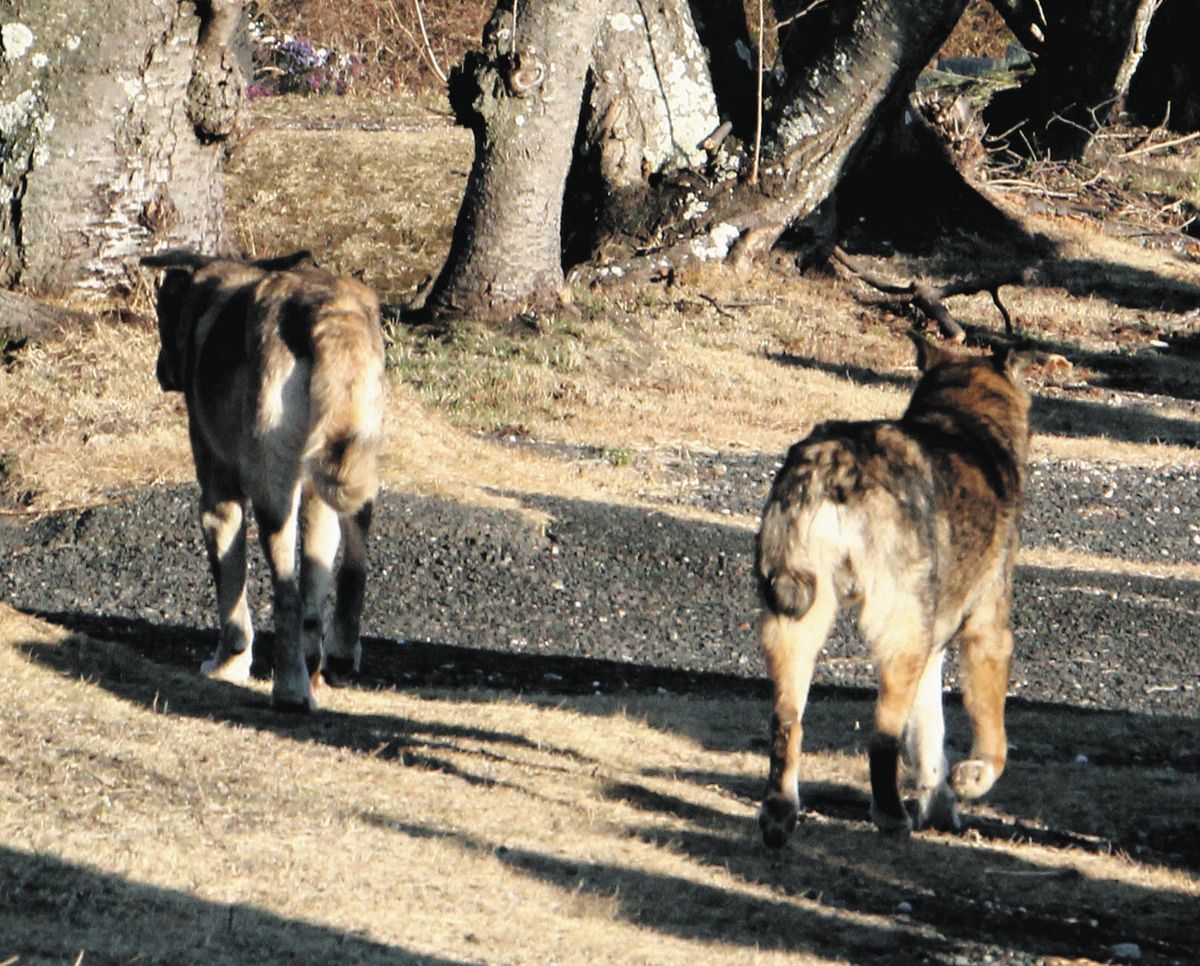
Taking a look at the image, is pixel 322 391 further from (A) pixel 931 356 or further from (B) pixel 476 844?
(A) pixel 931 356

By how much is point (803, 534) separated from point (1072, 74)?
829 inches

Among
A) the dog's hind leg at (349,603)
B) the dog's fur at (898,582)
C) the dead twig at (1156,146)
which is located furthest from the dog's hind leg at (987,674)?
the dead twig at (1156,146)

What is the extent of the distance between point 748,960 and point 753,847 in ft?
3.86

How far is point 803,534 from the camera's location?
6059mm

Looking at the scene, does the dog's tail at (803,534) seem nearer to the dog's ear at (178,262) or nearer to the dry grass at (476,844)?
the dry grass at (476,844)

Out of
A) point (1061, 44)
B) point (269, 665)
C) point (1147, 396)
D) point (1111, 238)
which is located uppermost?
point (1061, 44)

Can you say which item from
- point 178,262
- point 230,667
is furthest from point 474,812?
point 178,262

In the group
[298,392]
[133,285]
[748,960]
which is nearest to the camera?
[748,960]

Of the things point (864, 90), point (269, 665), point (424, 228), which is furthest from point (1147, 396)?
point (269, 665)

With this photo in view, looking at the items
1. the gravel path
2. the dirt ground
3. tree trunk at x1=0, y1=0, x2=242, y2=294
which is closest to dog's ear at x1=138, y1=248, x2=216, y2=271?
the dirt ground

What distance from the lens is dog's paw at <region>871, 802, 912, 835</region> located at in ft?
21.8

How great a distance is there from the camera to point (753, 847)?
21.7 ft

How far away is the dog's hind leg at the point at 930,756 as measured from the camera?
6.91 meters

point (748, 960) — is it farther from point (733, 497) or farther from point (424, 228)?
point (424, 228)
